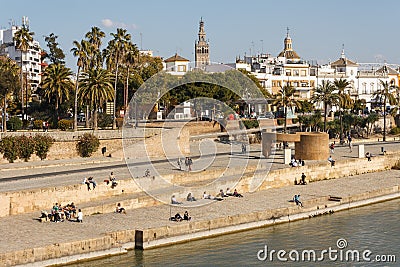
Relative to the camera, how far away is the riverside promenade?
82.0 feet

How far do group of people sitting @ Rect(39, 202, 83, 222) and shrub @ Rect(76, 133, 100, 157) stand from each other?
14.7m

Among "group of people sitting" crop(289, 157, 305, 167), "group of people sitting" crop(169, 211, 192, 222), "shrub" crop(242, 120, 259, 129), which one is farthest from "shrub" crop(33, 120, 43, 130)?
"group of people sitting" crop(169, 211, 192, 222)

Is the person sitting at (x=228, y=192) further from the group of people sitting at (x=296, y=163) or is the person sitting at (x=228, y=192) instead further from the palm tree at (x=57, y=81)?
the palm tree at (x=57, y=81)

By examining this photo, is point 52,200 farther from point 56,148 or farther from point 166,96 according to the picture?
point 166,96

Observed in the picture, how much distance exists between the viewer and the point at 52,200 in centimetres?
3056

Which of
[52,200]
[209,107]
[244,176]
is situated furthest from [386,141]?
[52,200]

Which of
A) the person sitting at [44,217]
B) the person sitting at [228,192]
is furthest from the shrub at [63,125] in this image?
the person sitting at [44,217]

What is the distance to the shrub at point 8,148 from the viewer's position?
40469 mm

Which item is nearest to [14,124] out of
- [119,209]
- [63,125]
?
[63,125]

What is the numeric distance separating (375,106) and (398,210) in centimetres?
5788

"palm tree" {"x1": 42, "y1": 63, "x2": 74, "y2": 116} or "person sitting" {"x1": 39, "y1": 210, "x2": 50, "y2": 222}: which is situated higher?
"palm tree" {"x1": 42, "y1": 63, "x2": 74, "y2": 116}

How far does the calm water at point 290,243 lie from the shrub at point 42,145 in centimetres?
1614

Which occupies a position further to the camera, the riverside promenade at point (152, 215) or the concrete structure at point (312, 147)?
the concrete structure at point (312, 147)

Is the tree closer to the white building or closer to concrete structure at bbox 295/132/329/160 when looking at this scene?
the white building
